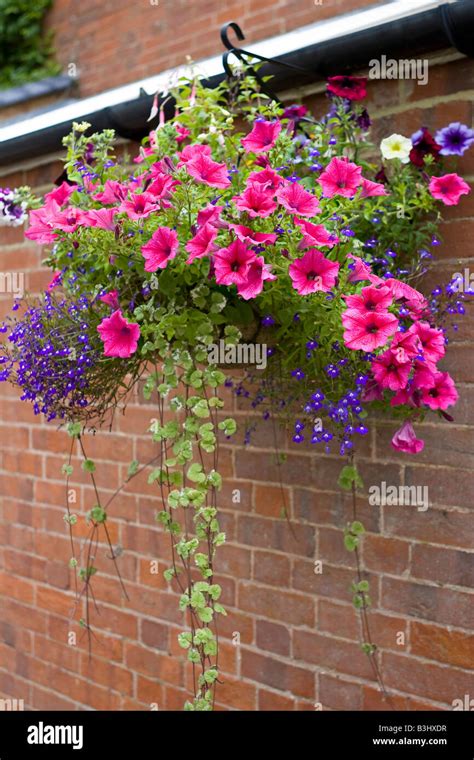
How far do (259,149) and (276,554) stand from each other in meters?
1.39

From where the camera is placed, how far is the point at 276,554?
283 cm

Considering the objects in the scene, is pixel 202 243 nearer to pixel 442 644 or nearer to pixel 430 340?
pixel 430 340

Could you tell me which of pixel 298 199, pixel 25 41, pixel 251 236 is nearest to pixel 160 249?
pixel 251 236

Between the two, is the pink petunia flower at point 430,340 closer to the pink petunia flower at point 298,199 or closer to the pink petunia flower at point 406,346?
the pink petunia flower at point 406,346

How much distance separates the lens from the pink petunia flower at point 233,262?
189cm

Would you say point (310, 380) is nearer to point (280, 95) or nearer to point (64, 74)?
point (280, 95)

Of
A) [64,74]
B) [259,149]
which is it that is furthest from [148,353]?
[64,74]

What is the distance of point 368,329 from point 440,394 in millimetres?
325

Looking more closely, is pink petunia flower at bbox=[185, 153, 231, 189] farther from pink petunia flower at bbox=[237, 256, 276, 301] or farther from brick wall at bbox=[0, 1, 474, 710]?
brick wall at bbox=[0, 1, 474, 710]

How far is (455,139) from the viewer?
7.30ft

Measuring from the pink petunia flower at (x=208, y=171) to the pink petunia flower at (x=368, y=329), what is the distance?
1.53ft

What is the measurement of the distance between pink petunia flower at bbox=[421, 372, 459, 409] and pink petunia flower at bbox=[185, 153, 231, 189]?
0.70 metres

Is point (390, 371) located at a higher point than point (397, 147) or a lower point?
lower
